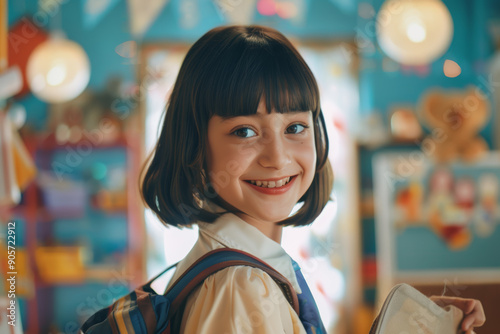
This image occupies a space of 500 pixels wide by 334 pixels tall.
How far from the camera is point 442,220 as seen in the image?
2842 mm

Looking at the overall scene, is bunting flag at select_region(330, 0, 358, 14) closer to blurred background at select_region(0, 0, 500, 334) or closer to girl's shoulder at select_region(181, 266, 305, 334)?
blurred background at select_region(0, 0, 500, 334)

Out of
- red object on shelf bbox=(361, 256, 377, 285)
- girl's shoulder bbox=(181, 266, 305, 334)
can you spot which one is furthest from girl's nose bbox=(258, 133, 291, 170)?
red object on shelf bbox=(361, 256, 377, 285)

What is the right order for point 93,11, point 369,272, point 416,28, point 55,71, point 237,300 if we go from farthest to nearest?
point 93,11 < point 369,272 < point 55,71 < point 416,28 < point 237,300

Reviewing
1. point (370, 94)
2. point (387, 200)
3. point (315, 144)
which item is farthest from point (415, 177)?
point (315, 144)

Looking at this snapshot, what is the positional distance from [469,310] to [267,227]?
22 centimetres

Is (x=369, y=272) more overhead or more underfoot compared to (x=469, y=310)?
more underfoot

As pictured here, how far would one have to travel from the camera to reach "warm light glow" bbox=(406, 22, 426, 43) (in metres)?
2.03

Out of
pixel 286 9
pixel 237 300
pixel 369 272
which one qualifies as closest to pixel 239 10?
pixel 286 9

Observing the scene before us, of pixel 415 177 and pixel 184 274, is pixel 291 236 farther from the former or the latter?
pixel 184 274

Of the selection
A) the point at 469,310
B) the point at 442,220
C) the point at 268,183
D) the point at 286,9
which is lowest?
the point at 442,220

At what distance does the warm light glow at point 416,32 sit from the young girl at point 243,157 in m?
1.60

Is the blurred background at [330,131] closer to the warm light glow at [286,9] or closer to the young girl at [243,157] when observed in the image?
the warm light glow at [286,9]

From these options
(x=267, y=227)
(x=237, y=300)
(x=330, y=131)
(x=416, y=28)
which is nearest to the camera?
(x=237, y=300)

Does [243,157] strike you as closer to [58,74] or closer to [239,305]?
[239,305]
